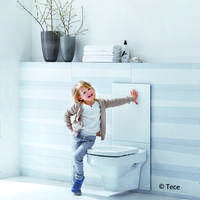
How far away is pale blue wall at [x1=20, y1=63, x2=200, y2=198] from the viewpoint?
116 inches

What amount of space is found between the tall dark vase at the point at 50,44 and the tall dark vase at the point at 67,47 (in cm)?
10

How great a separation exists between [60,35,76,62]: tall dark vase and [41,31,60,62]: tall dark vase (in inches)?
4.0

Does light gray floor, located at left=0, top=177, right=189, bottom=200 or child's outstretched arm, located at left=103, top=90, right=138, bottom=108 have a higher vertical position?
child's outstretched arm, located at left=103, top=90, right=138, bottom=108

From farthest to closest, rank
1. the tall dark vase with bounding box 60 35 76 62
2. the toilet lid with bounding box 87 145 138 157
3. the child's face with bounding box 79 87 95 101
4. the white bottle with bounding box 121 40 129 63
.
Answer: the tall dark vase with bounding box 60 35 76 62 < the white bottle with bounding box 121 40 129 63 < the child's face with bounding box 79 87 95 101 < the toilet lid with bounding box 87 145 138 157

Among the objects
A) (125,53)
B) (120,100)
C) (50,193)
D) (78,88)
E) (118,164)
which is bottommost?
(50,193)

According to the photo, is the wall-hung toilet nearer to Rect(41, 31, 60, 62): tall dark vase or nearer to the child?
the child

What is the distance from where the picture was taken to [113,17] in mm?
3461

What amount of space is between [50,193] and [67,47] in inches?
52.3

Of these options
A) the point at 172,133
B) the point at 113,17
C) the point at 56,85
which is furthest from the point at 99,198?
the point at 113,17

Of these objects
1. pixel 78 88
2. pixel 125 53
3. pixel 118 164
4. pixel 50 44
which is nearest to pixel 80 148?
pixel 118 164

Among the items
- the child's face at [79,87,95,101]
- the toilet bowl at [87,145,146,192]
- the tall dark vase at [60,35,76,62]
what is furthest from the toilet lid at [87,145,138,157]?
the tall dark vase at [60,35,76,62]

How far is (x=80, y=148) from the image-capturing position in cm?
310

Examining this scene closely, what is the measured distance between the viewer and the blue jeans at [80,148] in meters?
3.10

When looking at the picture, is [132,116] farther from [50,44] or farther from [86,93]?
[50,44]
